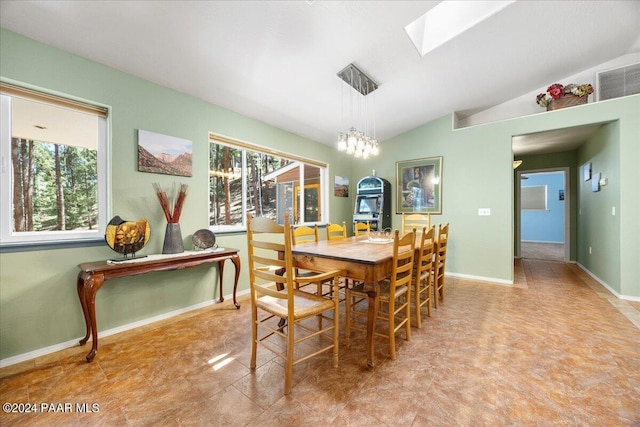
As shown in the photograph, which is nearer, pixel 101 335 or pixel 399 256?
pixel 399 256

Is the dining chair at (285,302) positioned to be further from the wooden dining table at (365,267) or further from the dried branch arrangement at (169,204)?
the dried branch arrangement at (169,204)

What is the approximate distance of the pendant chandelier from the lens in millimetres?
2797

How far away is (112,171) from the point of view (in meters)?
2.35

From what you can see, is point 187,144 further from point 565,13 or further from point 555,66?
point 555,66

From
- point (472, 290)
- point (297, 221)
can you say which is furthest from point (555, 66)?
point (297, 221)

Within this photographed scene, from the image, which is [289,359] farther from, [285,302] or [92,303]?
[92,303]

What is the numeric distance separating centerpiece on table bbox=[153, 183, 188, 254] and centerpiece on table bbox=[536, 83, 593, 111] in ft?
17.1

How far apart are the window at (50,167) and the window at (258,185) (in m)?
1.15

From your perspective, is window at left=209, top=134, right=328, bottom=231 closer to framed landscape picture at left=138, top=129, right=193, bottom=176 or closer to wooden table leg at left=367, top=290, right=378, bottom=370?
framed landscape picture at left=138, top=129, right=193, bottom=176

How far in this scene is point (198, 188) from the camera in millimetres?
3041

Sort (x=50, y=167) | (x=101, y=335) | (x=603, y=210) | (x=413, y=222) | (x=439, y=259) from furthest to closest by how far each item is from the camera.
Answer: (x=413, y=222) → (x=603, y=210) → (x=439, y=259) → (x=101, y=335) → (x=50, y=167)

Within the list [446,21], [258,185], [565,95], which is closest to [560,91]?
[565,95]

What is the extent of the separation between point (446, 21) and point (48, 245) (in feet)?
14.4

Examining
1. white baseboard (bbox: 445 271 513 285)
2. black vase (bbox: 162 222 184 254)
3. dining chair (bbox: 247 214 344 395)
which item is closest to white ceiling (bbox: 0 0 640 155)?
black vase (bbox: 162 222 184 254)
